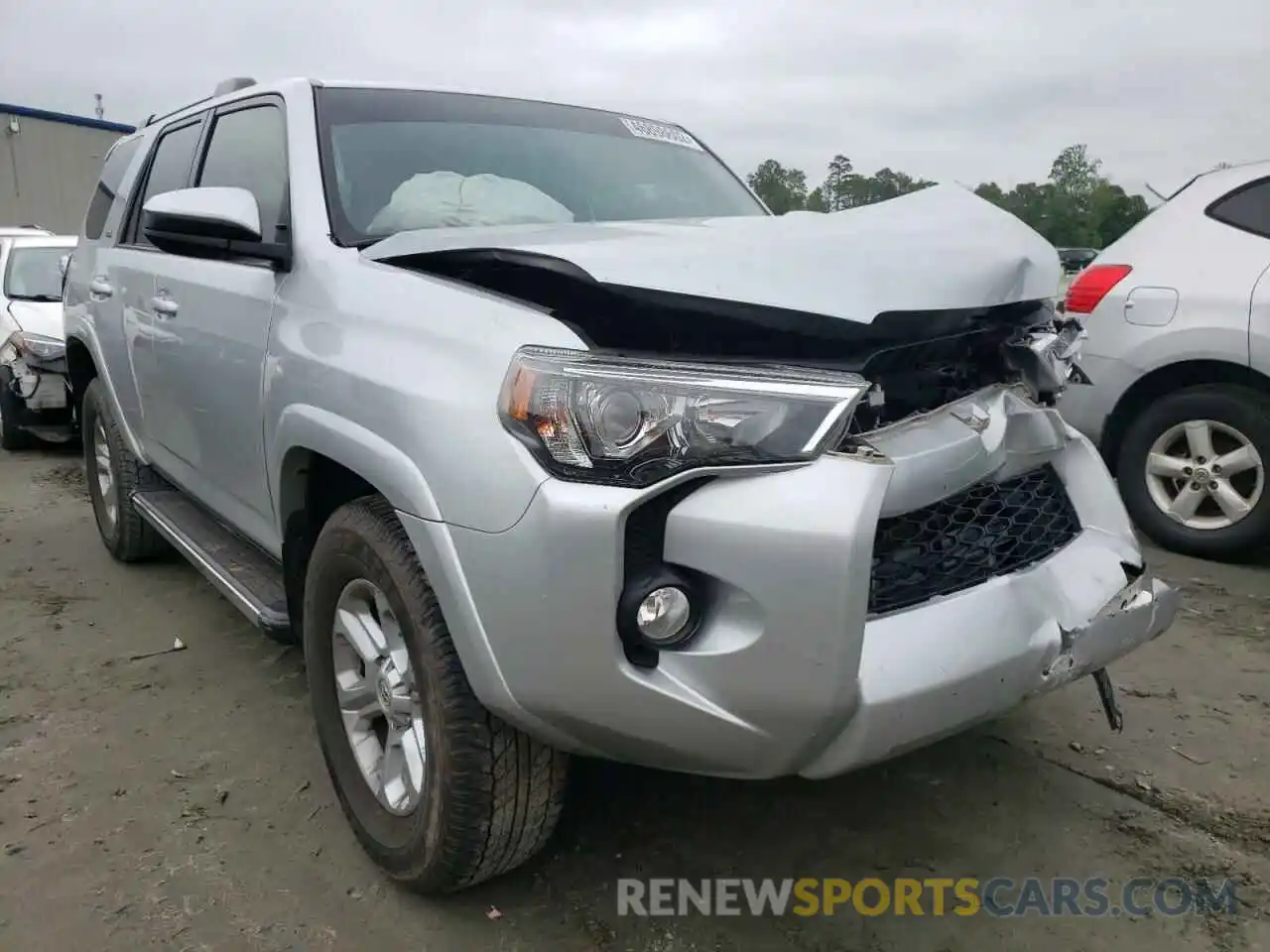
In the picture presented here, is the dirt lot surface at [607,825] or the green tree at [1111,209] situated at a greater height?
the green tree at [1111,209]

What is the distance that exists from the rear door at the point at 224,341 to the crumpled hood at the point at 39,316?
183 inches

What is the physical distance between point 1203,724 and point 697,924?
1750mm

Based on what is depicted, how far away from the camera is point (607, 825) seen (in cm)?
248

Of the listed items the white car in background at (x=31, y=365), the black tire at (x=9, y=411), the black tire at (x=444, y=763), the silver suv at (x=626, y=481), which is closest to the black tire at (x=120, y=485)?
the silver suv at (x=626, y=481)

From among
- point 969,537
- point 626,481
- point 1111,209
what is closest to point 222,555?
point 626,481

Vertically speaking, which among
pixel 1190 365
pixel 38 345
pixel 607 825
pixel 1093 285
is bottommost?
pixel 607 825

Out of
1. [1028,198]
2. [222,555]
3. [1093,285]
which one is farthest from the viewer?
[1028,198]

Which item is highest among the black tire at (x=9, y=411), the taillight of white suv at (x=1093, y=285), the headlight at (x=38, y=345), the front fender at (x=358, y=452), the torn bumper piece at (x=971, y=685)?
the taillight of white suv at (x=1093, y=285)

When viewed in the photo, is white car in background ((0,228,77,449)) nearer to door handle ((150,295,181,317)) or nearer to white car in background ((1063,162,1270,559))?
door handle ((150,295,181,317))

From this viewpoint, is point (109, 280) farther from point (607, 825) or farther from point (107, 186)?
point (607, 825)

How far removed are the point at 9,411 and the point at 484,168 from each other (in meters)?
6.06

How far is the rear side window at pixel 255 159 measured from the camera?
9.02 ft

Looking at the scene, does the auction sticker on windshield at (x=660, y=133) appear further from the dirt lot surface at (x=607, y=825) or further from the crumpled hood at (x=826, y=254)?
the dirt lot surface at (x=607, y=825)

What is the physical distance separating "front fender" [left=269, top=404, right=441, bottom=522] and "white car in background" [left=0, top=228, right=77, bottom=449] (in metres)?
5.58
